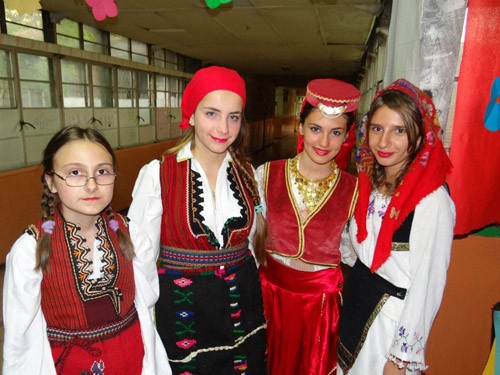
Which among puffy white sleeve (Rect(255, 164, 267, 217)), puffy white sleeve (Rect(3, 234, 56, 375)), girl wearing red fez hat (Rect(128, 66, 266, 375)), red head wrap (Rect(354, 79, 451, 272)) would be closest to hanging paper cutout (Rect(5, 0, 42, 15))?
girl wearing red fez hat (Rect(128, 66, 266, 375))

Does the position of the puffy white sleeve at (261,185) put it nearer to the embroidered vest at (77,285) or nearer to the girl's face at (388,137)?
the girl's face at (388,137)

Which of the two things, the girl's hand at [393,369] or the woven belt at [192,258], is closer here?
the girl's hand at [393,369]

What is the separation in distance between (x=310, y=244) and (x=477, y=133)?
0.83 metres

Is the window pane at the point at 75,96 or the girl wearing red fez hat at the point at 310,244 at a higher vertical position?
the window pane at the point at 75,96

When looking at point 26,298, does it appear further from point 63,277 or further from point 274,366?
point 274,366

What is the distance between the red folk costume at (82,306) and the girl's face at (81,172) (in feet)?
0.37

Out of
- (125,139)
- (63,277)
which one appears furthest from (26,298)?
(125,139)

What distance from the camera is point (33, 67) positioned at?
4.26 meters

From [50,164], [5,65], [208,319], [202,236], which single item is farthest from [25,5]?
[5,65]

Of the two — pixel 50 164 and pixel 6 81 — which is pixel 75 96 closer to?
pixel 6 81

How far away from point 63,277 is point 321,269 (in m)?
1.05

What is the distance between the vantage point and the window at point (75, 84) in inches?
189

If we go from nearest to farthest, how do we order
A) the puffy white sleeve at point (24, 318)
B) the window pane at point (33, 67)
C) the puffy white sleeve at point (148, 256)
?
the puffy white sleeve at point (24, 318)
the puffy white sleeve at point (148, 256)
the window pane at point (33, 67)

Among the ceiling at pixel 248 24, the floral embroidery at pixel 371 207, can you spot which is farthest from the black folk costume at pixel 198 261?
the ceiling at pixel 248 24
